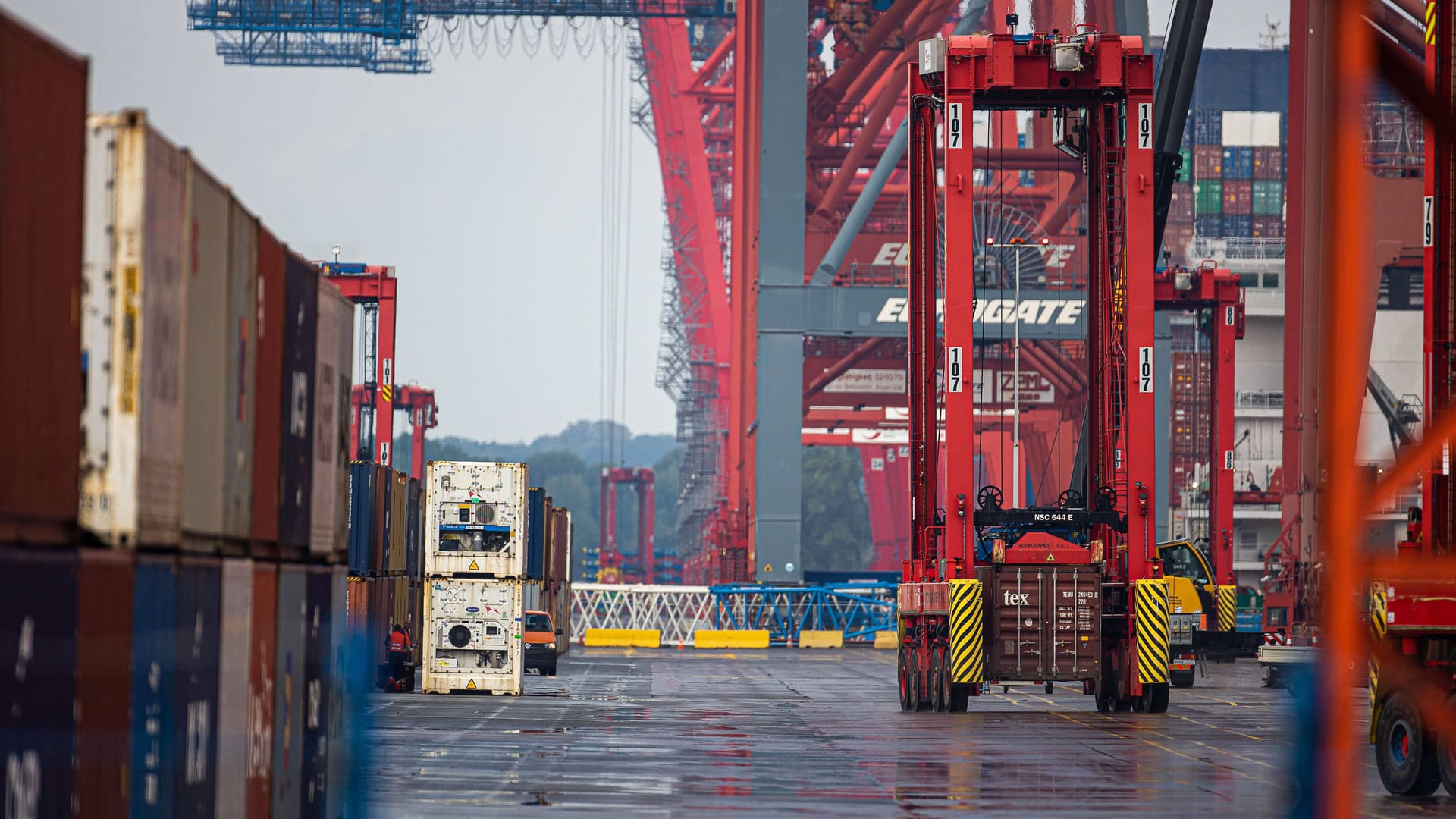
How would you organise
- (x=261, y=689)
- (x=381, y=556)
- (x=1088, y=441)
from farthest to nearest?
(x=381, y=556)
(x=1088, y=441)
(x=261, y=689)

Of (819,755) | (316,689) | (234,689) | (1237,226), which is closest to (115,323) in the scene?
(234,689)

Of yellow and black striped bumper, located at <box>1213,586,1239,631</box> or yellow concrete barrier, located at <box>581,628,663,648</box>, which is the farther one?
yellow concrete barrier, located at <box>581,628,663,648</box>

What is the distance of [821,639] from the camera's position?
203ft

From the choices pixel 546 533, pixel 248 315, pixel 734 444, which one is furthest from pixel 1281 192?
pixel 248 315

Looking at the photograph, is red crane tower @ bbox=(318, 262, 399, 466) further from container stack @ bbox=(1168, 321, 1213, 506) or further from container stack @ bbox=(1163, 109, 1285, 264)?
container stack @ bbox=(1163, 109, 1285, 264)

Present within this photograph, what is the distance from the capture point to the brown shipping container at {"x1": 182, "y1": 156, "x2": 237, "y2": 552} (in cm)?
997

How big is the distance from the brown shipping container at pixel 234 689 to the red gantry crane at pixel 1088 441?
17.2 meters

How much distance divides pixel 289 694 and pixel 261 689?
77cm

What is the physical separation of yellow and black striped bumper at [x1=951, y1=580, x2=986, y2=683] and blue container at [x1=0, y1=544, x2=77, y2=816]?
19.7 metres

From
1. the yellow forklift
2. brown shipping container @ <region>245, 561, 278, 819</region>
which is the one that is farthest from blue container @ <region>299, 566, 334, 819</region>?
the yellow forklift

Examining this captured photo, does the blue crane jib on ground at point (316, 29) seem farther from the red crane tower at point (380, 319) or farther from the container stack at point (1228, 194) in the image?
the container stack at point (1228, 194)

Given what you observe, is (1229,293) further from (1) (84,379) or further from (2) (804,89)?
(1) (84,379)

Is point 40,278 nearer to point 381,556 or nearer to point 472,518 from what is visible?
point 472,518

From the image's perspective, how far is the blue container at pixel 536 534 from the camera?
4569 centimetres
